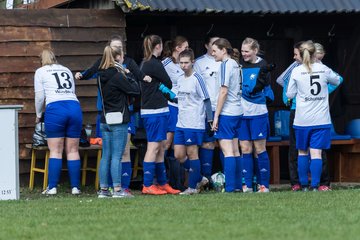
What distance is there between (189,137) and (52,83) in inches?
74.4

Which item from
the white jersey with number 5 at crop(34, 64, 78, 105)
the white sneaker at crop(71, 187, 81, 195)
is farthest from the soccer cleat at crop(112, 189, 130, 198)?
the white jersey with number 5 at crop(34, 64, 78, 105)

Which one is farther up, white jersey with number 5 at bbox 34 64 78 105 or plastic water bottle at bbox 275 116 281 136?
white jersey with number 5 at bbox 34 64 78 105

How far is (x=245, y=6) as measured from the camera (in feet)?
49.3

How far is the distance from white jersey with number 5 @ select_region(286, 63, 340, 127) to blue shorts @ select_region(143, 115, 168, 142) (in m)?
1.74

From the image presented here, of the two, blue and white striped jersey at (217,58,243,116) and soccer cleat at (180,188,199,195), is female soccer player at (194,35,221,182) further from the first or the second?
soccer cleat at (180,188,199,195)

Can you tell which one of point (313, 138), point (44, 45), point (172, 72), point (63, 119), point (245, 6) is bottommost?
point (313, 138)

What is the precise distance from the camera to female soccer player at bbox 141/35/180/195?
13375mm

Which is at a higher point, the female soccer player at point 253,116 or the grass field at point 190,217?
the female soccer player at point 253,116

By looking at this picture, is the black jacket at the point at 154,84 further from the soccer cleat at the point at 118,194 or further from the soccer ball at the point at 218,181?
the soccer ball at the point at 218,181

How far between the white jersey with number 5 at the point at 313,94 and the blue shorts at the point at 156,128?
1.74m

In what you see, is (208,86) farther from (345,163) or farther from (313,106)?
(345,163)

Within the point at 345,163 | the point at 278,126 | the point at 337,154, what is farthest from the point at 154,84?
the point at 345,163

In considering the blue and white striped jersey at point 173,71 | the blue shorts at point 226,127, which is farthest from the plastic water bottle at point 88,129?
the blue shorts at point 226,127

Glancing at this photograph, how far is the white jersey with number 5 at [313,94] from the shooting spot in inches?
524
